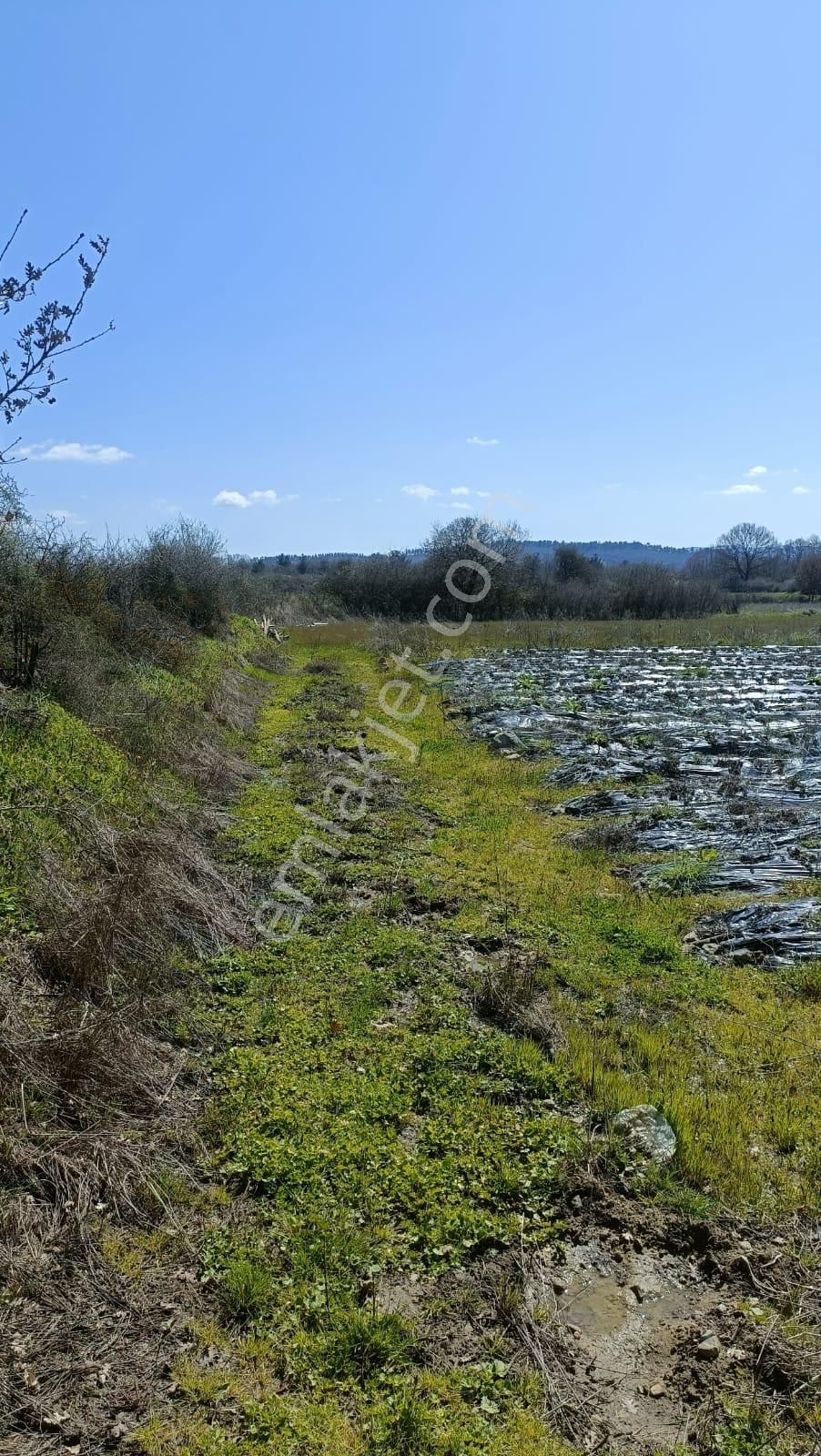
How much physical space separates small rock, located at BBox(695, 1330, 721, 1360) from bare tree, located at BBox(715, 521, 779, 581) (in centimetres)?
10722

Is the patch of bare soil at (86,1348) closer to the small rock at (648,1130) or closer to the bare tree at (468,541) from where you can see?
the small rock at (648,1130)

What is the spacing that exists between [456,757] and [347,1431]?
983cm

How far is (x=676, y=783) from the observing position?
32.3ft

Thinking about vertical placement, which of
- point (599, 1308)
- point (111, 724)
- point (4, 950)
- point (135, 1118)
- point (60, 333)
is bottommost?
point (599, 1308)

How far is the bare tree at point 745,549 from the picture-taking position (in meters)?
101

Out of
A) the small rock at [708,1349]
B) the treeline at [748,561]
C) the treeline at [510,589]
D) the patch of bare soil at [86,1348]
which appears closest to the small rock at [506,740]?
the small rock at [708,1349]

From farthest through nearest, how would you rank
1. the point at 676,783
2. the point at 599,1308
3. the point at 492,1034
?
the point at 676,783 → the point at 492,1034 → the point at 599,1308

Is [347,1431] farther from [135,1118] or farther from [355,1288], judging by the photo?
[135,1118]

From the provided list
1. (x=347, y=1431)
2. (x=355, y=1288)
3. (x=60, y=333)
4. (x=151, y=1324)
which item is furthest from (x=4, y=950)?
(x=60, y=333)

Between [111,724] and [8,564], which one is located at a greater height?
[8,564]

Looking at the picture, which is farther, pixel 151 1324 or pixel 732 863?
pixel 732 863

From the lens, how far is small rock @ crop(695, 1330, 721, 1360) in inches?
108

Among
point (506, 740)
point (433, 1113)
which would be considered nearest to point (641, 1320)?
point (433, 1113)

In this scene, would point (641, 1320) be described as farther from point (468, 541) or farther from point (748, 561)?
point (748, 561)
